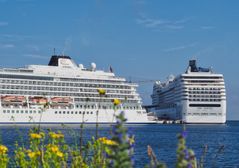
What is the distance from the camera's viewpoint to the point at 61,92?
64.7m

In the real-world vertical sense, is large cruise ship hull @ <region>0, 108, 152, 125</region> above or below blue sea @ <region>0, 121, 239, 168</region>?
above

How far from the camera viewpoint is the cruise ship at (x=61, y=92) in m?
59.4

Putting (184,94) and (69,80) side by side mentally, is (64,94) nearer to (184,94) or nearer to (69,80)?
(69,80)

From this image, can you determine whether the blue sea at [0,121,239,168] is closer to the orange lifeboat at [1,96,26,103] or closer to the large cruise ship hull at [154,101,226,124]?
the orange lifeboat at [1,96,26,103]

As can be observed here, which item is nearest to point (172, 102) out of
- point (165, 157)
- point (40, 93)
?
point (40, 93)

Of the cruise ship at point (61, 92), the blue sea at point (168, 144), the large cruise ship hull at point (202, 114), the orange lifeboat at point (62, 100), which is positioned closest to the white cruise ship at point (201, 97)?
the large cruise ship hull at point (202, 114)

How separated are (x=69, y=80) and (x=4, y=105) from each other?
10.2 meters

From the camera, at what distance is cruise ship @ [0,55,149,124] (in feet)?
195

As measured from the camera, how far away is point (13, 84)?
62.1 meters

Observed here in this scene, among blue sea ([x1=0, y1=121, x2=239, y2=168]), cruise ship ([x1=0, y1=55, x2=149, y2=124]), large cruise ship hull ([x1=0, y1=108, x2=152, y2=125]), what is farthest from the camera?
cruise ship ([x1=0, y1=55, x2=149, y2=124])

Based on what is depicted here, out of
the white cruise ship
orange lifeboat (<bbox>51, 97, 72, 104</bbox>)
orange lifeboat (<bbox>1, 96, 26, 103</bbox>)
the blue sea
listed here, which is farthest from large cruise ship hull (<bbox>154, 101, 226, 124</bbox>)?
the blue sea

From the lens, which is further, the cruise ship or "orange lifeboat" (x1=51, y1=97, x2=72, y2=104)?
"orange lifeboat" (x1=51, y1=97, x2=72, y2=104)

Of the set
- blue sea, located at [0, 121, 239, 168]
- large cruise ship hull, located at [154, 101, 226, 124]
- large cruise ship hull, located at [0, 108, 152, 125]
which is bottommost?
blue sea, located at [0, 121, 239, 168]

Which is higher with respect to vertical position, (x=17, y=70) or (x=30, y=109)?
(x=17, y=70)
